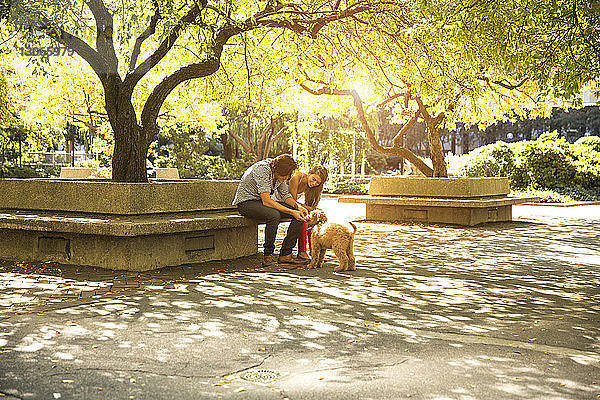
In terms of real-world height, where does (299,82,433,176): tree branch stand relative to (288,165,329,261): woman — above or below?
above

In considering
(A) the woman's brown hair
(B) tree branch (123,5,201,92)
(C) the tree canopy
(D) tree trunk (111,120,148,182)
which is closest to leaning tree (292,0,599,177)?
(C) the tree canopy

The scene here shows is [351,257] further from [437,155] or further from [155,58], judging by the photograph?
[437,155]

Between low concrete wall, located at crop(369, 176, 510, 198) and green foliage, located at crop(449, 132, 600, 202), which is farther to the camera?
green foliage, located at crop(449, 132, 600, 202)

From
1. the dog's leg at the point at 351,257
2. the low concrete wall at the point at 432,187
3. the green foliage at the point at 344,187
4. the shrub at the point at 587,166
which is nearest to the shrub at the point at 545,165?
the shrub at the point at 587,166

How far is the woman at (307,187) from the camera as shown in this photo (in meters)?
9.65

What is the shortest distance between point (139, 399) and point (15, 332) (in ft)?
6.61

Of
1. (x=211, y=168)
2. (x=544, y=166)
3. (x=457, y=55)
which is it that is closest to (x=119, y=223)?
(x=457, y=55)

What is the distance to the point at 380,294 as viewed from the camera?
758 centimetres

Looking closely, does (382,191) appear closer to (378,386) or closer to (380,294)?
(380,294)

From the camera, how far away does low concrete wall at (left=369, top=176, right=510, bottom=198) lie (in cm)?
1633

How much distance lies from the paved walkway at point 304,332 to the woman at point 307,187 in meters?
0.46

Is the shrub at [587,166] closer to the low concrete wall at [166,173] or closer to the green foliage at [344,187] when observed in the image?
the green foliage at [344,187]

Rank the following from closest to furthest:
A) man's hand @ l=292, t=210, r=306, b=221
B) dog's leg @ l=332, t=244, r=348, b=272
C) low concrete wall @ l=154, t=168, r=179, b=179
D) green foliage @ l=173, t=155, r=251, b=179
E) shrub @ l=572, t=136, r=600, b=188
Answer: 1. dog's leg @ l=332, t=244, r=348, b=272
2. man's hand @ l=292, t=210, r=306, b=221
3. low concrete wall @ l=154, t=168, r=179, b=179
4. shrub @ l=572, t=136, r=600, b=188
5. green foliage @ l=173, t=155, r=251, b=179

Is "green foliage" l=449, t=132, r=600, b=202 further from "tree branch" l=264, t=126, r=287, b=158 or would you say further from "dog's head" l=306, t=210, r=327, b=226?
"dog's head" l=306, t=210, r=327, b=226
